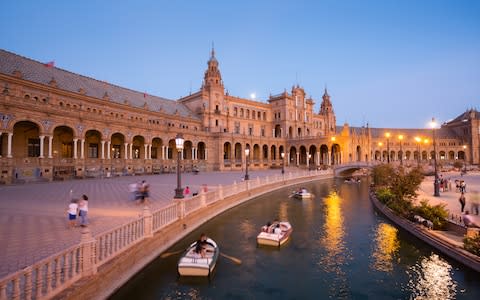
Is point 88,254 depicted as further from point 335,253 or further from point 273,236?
point 335,253

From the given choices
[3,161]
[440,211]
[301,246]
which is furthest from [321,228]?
[3,161]

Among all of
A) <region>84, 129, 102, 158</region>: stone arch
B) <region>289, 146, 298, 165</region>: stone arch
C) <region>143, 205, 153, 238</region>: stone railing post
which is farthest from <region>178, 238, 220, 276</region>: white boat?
<region>289, 146, 298, 165</region>: stone arch

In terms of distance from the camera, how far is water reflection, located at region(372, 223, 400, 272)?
33.0 feet

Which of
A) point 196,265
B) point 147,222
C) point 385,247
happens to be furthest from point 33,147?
point 385,247

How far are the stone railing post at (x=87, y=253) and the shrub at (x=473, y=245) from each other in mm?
12375

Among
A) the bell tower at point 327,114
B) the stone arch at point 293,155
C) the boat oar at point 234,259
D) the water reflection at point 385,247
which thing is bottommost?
the water reflection at point 385,247

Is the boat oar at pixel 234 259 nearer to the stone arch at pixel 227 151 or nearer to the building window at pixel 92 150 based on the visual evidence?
the building window at pixel 92 150

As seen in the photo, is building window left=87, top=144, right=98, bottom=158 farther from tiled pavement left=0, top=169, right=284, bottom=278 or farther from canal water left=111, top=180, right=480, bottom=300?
canal water left=111, top=180, right=480, bottom=300

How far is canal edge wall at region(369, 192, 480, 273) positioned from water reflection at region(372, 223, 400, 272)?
0.73 meters

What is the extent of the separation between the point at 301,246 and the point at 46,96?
3484 centimetres

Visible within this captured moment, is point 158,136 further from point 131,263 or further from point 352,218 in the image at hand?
point 131,263

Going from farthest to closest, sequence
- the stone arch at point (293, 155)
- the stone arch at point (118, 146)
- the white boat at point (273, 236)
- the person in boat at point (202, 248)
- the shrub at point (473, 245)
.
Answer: the stone arch at point (293, 155), the stone arch at point (118, 146), the white boat at point (273, 236), the shrub at point (473, 245), the person in boat at point (202, 248)

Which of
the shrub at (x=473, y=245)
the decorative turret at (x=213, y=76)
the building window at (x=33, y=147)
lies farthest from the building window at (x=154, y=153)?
the shrub at (x=473, y=245)

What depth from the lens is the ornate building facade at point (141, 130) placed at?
2731 cm
